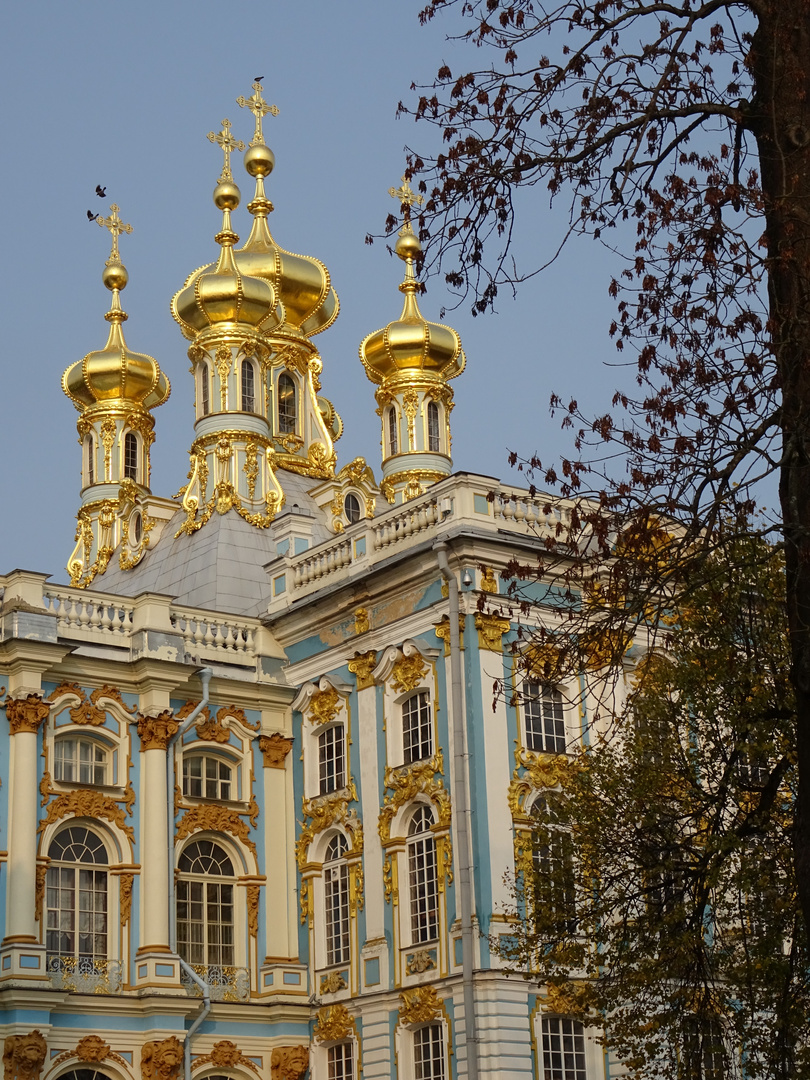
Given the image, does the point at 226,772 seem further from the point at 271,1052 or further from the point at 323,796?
the point at 271,1052

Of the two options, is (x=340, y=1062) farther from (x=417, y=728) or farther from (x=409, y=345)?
(x=409, y=345)

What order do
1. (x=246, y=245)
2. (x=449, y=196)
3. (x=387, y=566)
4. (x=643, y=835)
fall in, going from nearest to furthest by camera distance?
Result: 1. (x=449, y=196)
2. (x=643, y=835)
3. (x=387, y=566)
4. (x=246, y=245)

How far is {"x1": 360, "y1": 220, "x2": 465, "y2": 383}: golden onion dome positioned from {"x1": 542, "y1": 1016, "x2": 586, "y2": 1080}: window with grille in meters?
17.0

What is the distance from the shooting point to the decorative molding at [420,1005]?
70.3ft

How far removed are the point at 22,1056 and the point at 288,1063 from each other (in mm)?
3676

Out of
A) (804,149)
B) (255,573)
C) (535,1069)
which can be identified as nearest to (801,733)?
(804,149)

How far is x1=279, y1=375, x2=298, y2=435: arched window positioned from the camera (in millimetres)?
33625

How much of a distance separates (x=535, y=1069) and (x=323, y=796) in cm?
505

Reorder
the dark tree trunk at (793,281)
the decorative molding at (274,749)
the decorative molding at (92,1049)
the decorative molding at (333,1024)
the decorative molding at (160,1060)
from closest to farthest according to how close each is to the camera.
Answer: the dark tree trunk at (793,281)
the decorative molding at (92,1049)
the decorative molding at (160,1060)
the decorative molding at (333,1024)
the decorative molding at (274,749)

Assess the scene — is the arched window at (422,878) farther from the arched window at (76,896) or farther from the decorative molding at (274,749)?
the arched window at (76,896)

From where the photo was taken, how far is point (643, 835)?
1570 cm

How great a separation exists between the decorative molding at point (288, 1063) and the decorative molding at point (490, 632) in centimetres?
592

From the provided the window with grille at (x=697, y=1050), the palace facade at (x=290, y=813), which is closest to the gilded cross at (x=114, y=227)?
the palace facade at (x=290, y=813)

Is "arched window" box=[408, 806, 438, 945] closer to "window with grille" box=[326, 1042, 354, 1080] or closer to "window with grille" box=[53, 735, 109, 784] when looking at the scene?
"window with grille" box=[326, 1042, 354, 1080]
